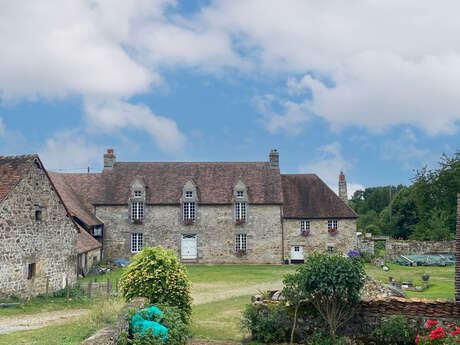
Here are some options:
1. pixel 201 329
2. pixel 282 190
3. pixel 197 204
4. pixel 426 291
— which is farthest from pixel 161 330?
pixel 282 190

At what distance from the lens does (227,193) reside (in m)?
37.7

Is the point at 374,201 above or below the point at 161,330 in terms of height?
above

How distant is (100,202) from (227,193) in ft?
35.5

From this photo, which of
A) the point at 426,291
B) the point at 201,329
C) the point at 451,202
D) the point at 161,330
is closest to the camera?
the point at 161,330

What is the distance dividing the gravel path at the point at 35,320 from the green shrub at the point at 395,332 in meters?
10.6

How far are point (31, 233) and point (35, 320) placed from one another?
198 inches

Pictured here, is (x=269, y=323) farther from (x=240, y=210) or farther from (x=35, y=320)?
(x=240, y=210)

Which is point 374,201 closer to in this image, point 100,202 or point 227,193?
point 227,193

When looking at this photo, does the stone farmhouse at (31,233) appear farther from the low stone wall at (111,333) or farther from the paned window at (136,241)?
the paned window at (136,241)

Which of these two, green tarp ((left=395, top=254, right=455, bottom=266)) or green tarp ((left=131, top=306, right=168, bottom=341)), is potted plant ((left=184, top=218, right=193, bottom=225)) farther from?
green tarp ((left=131, top=306, right=168, bottom=341))

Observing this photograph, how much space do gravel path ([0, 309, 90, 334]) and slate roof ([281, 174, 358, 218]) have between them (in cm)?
2301

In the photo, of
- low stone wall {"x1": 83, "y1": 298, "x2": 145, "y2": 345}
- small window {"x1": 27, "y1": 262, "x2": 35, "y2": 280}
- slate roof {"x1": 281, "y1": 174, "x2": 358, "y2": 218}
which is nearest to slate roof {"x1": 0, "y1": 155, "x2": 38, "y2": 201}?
small window {"x1": 27, "y1": 262, "x2": 35, "y2": 280}

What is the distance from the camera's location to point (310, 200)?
3866 cm

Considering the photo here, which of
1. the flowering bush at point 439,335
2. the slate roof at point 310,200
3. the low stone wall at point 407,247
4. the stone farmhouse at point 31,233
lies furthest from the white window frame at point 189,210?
the flowering bush at point 439,335
